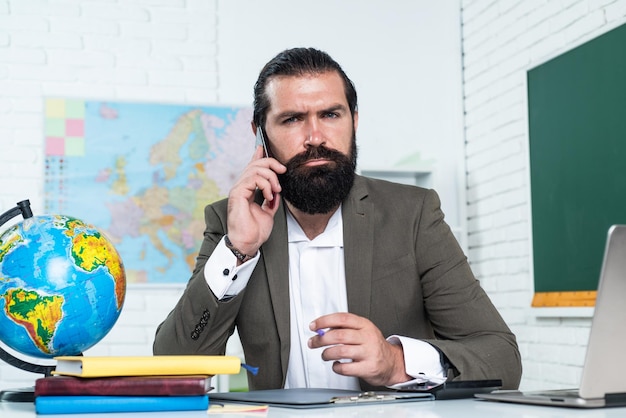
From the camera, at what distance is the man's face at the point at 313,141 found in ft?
6.42

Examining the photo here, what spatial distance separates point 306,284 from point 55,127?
2.40 meters

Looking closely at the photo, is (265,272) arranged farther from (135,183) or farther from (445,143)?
(445,143)

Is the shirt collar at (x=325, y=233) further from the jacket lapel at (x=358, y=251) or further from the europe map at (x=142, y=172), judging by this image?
the europe map at (x=142, y=172)

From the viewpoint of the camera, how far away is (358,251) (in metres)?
1.93

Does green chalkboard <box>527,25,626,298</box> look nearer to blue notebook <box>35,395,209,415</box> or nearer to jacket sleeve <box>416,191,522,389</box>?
jacket sleeve <box>416,191,522,389</box>

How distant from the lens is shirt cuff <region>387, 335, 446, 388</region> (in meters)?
1.48

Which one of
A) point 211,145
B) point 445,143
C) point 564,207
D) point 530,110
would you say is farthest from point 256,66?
point 564,207

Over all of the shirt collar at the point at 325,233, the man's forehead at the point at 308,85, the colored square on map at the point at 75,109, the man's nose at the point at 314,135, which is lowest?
the shirt collar at the point at 325,233

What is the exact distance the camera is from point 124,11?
4.11m

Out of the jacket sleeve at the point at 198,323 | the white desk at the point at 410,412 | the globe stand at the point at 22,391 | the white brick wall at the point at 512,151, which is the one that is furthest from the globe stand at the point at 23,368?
the white brick wall at the point at 512,151

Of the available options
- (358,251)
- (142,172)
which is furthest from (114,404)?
(142,172)

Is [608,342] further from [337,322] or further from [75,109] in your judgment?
[75,109]

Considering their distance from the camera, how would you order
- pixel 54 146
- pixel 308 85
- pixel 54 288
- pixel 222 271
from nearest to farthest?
pixel 54 288, pixel 222 271, pixel 308 85, pixel 54 146

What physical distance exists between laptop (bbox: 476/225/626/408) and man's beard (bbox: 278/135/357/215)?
89 cm
